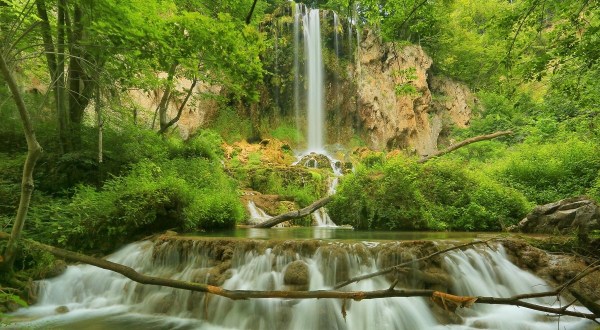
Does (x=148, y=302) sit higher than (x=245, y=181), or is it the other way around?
(x=245, y=181)

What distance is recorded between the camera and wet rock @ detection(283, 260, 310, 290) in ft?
18.7

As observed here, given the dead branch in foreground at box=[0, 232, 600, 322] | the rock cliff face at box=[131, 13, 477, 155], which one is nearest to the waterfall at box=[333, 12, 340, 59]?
the rock cliff face at box=[131, 13, 477, 155]

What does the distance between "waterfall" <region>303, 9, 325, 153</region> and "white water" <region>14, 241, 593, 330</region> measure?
67.8 feet

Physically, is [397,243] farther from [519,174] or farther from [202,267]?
[519,174]

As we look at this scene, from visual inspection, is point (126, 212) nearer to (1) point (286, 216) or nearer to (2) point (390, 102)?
(1) point (286, 216)

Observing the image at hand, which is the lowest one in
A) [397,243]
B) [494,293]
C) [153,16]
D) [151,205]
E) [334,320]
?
[334,320]

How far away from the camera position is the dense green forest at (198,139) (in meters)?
5.88

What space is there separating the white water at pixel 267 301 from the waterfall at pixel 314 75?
20668 millimetres

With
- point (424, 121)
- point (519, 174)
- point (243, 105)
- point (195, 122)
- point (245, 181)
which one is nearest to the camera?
point (519, 174)

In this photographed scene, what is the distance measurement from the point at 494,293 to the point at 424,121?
25.0m

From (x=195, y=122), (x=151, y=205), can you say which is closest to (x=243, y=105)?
(x=195, y=122)

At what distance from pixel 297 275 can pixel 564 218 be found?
19.5 ft

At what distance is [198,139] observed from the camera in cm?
1395

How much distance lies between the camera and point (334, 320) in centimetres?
523
